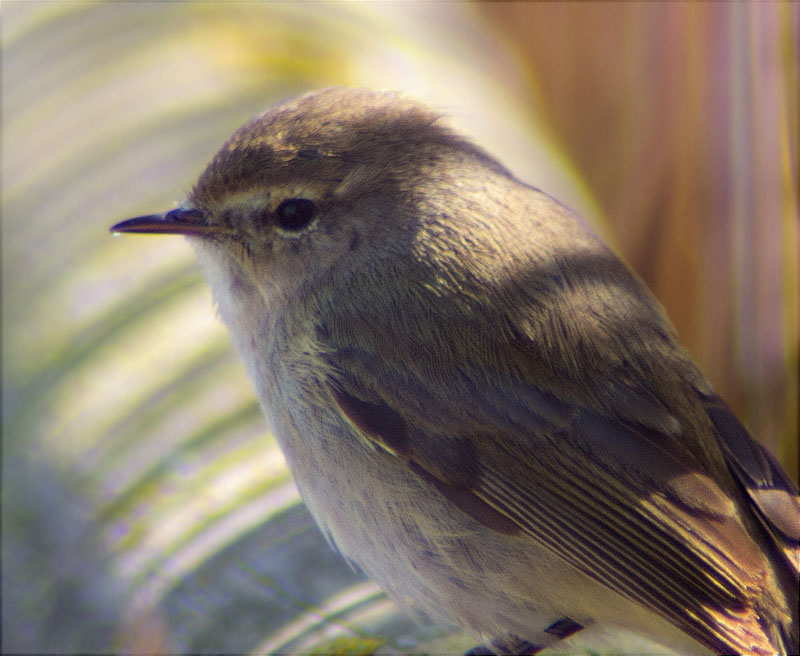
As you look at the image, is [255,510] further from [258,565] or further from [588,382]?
[588,382]

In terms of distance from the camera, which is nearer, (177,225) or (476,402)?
(476,402)

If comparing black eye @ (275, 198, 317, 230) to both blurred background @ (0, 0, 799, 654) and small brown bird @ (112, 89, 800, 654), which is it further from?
blurred background @ (0, 0, 799, 654)

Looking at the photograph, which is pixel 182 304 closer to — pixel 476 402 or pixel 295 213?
pixel 295 213

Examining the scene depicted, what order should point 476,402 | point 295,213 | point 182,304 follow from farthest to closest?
point 182,304, point 295,213, point 476,402

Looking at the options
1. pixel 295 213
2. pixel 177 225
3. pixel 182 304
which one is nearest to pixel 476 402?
pixel 295 213

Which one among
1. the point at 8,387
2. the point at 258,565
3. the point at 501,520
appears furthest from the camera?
the point at 8,387

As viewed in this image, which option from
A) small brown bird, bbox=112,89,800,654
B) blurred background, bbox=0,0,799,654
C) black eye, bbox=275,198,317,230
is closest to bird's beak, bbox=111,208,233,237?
small brown bird, bbox=112,89,800,654

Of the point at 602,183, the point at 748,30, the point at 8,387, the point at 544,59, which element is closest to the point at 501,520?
the point at 8,387
